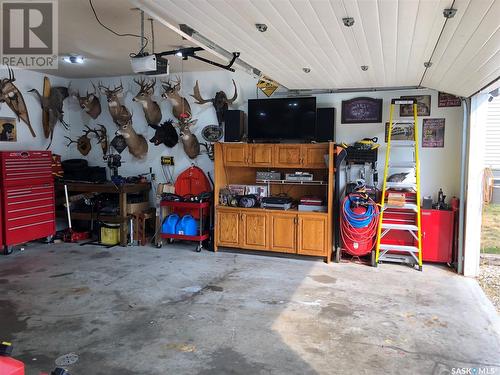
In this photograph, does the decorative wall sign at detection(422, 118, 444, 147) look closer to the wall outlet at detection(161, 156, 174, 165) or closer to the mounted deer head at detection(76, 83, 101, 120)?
the wall outlet at detection(161, 156, 174, 165)

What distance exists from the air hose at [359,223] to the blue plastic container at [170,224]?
8.89 feet

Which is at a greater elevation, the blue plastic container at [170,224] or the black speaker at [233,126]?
the black speaker at [233,126]

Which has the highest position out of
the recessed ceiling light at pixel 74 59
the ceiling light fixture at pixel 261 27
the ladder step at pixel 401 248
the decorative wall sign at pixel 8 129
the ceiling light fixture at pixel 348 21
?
the recessed ceiling light at pixel 74 59

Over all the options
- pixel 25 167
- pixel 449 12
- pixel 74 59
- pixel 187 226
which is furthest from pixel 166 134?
pixel 449 12

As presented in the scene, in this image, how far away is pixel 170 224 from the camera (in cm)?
646

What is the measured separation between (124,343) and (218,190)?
11.0ft

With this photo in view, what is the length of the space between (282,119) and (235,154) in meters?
0.91

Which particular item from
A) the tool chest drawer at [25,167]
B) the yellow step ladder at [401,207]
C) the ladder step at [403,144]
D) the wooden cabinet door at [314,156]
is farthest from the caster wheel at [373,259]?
the tool chest drawer at [25,167]

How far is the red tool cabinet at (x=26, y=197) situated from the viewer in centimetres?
580

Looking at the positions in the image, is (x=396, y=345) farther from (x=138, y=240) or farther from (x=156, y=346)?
(x=138, y=240)

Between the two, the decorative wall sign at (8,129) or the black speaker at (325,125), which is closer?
the black speaker at (325,125)

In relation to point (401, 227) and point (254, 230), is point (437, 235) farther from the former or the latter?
point (254, 230)

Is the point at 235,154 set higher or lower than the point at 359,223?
higher

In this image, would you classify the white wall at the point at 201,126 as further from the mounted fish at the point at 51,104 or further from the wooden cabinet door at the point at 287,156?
the wooden cabinet door at the point at 287,156
